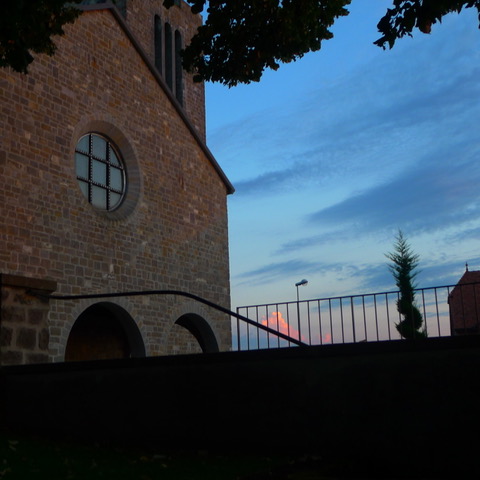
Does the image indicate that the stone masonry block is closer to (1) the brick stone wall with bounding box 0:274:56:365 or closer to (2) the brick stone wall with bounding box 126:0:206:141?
(1) the brick stone wall with bounding box 0:274:56:365

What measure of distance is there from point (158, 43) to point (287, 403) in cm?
2461

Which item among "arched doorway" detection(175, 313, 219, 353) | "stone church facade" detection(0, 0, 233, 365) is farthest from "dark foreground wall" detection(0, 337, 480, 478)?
"arched doorway" detection(175, 313, 219, 353)

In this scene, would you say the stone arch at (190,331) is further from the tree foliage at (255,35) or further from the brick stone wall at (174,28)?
the brick stone wall at (174,28)

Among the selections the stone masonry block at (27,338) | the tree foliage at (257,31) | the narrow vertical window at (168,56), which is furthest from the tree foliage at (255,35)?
the narrow vertical window at (168,56)

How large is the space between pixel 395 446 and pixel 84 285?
9879mm

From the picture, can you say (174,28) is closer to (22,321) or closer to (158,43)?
(158,43)

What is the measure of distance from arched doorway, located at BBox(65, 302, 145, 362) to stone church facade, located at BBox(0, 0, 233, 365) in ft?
0.09

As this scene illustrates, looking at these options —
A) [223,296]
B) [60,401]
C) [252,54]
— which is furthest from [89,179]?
[60,401]

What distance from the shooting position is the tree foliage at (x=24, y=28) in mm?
5785

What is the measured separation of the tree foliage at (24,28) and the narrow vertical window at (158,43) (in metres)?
20.8

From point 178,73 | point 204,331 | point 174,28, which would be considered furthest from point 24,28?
point 174,28

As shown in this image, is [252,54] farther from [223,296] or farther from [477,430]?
[223,296]

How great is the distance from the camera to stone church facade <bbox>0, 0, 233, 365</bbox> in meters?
13.0

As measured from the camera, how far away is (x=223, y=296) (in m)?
18.7
